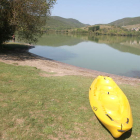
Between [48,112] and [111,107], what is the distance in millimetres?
2089

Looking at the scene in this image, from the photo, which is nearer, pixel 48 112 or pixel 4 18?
pixel 48 112

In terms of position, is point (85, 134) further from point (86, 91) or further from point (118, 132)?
point (86, 91)

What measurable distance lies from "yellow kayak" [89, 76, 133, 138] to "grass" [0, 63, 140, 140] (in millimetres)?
365

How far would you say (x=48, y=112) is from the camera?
502 cm

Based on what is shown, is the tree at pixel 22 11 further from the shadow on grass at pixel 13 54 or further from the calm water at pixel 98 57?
the calm water at pixel 98 57

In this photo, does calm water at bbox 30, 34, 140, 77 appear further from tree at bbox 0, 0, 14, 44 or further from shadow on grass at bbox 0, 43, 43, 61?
tree at bbox 0, 0, 14, 44

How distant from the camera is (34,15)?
14.5 meters

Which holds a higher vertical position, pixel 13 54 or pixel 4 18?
pixel 4 18

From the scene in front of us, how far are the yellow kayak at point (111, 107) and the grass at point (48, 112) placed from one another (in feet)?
1.20

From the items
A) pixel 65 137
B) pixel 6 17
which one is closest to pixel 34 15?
pixel 6 17

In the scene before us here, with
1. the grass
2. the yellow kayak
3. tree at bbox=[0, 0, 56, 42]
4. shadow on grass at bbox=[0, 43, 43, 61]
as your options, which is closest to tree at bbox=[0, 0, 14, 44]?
tree at bbox=[0, 0, 56, 42]

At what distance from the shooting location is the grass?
4.09 metres

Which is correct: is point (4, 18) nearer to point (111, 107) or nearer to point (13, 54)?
point (13, 54)

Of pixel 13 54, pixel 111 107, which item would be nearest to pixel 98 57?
pixel 13 54
